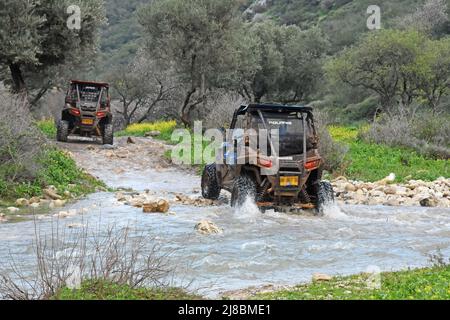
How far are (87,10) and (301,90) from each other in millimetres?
24396

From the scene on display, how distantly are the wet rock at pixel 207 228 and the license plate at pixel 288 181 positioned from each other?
181cm

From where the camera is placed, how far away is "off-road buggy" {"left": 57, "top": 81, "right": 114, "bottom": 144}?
76.0 feet

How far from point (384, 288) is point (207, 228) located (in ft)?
14.1

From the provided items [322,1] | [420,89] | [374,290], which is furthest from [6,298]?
[322,1]

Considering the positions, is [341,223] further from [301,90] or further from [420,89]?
[301,90]

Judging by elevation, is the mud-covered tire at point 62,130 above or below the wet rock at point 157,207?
above

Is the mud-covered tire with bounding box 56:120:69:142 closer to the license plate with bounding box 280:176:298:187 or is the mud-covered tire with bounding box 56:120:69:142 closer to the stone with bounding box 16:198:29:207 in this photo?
the stone with bounding box 16:198:29:207

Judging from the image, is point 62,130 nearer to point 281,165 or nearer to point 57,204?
point 57,204

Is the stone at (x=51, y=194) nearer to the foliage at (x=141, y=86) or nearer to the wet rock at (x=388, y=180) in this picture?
the wet rock at (x=388, y=180)

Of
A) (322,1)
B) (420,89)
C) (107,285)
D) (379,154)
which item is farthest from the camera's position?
(322,1)

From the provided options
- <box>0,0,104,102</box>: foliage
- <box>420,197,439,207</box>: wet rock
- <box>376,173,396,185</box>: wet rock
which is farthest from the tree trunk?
<box>420,197,439,207</box>: wet rock

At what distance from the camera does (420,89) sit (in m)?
34.2

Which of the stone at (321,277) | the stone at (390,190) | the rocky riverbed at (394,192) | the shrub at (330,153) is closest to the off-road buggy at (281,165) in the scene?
the rocky riverbed at (394,192)

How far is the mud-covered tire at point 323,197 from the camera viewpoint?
37.5ft
